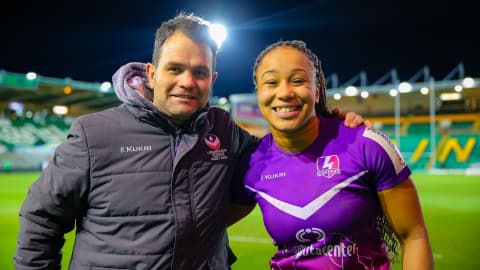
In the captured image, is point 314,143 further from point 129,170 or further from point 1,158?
point 1,158

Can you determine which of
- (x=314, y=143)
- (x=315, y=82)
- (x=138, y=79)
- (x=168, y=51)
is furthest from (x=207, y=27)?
(x=314, y=143)

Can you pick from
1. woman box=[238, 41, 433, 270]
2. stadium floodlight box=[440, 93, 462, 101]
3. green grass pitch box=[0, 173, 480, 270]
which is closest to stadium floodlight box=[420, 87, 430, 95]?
stadium floodlight box=[440, 93, 462, 101]

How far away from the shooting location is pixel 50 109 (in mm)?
41938

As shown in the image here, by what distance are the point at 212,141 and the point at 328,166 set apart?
→ 667mm

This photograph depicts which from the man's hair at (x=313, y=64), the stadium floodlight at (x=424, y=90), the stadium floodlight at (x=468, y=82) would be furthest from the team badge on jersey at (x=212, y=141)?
the stadium floodlight at (x=424, y=90)

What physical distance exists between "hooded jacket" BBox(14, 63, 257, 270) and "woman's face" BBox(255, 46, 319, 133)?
458 mm

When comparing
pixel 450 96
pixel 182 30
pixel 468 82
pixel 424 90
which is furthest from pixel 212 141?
pixel 450 96

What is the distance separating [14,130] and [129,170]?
3561cm

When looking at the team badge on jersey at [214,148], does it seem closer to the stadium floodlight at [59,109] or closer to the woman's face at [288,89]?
the woman's face at [288,89]

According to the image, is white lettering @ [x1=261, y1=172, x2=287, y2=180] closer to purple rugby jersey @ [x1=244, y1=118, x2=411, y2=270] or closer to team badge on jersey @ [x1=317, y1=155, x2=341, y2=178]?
purple rugby jersey @ [x1=244, y1=118, x2=411, y2=270]

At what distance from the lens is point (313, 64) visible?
255 centimetres

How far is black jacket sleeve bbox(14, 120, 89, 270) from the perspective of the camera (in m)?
2.18

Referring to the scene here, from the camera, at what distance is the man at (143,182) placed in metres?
2.20

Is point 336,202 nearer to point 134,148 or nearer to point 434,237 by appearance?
point 134,148
